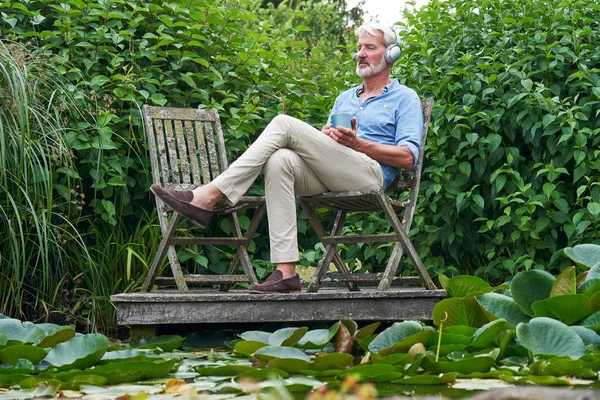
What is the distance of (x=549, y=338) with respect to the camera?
2.55 meters

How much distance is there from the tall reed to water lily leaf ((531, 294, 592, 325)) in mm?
2065

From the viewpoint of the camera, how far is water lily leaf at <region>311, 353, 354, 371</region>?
2492mm

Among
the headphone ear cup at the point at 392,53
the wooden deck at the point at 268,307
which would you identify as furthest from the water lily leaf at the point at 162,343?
the headphone ear cup at the point at 392,53

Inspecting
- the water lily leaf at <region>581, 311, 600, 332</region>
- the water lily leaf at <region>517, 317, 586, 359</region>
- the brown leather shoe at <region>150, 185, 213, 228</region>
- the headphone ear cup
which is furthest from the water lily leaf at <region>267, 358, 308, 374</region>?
the headphone ear cup

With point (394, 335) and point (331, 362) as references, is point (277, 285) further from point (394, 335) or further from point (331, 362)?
point (331, 362)

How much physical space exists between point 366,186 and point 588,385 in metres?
1.77

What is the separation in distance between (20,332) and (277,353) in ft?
3.33

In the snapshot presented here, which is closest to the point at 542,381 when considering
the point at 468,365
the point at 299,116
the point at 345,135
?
the point at 468,365

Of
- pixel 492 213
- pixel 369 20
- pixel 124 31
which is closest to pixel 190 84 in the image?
pixel 124 31

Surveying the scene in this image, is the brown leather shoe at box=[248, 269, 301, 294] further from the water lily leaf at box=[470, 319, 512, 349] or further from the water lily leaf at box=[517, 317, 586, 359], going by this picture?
the water lily leaf at box=[517, 317, 586, 359]

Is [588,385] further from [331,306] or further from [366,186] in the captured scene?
[366,186]

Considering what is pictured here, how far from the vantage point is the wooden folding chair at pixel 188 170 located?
387 centimetres

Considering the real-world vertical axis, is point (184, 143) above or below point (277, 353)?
above

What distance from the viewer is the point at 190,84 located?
14.9 ft
